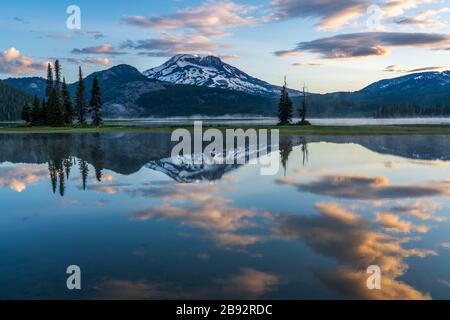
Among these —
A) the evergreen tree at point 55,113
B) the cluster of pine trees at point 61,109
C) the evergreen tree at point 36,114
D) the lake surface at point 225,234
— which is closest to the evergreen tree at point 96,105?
the cluster of pine trees at point 61,109

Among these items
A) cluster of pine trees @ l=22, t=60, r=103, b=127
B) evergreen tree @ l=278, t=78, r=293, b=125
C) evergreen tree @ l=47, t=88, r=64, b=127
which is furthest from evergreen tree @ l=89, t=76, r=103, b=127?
evergreen tree @ l=278, t=78, r=293, b=125

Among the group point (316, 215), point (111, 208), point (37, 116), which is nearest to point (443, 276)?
point (316, 215)

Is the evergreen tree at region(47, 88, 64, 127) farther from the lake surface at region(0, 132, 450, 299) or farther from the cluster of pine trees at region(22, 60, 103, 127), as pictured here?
the lake surface at region(0, 132, 450, 299)

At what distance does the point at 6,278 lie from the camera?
9.85 meters

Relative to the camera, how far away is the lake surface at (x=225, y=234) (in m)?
A: 9.43

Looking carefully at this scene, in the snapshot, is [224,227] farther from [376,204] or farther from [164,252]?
[376,204]

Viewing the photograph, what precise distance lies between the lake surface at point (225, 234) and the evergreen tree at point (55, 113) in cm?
7989

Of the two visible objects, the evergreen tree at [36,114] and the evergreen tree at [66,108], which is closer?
the evergreen tree at [36,114]

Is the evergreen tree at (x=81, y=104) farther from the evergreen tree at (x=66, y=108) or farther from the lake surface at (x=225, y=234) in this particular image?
the lake surface at (x=225, y=234)

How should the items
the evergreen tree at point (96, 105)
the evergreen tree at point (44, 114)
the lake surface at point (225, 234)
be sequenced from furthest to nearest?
the evergreen tree at point (44, 114) < the evergreen tree at point (96, 105) < the lake surface at point (225, 234)
